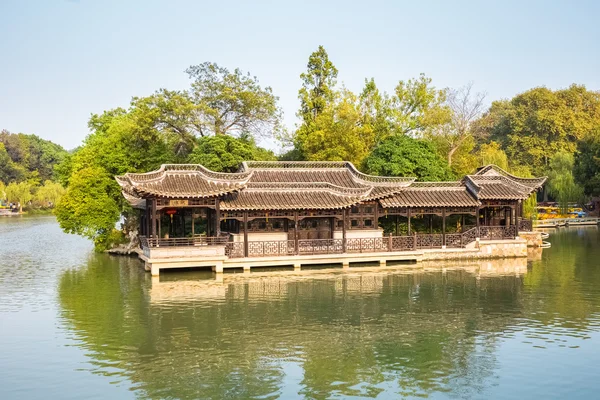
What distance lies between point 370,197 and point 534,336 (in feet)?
39.5

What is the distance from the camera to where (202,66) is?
35125mm

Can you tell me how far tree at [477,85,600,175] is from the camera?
57.1 metres

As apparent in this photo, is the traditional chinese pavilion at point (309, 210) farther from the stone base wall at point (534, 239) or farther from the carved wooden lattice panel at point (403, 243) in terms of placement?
the stone base wall at point (534, 239)

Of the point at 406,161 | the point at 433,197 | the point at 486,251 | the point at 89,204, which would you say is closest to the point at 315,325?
the point at 433,197

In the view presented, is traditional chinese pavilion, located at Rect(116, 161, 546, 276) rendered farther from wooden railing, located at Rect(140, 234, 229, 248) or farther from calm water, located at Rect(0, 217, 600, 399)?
calm water, located at Rect(0, 217, 600, 399)

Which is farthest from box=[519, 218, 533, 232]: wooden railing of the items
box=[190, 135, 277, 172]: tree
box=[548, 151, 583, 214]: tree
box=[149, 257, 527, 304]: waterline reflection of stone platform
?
box=[548, 151, 583, 214]: tree

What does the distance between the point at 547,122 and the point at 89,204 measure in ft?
144

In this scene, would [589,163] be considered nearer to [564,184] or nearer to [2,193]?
[564,184]

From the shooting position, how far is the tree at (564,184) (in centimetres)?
5028

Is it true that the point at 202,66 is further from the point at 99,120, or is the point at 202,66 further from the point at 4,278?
the point at 4,278

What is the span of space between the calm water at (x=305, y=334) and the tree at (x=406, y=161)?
27.4ft

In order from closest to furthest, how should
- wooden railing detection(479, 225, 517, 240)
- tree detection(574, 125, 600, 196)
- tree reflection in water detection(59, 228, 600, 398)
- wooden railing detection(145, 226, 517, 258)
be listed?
tree reflection in water detection(59, 228, 600, 398), wooden railing detection(145, 226, 517, 258), wooden railing detection(479, 225, 517, 240), tree detection(574, 125, 600, 196)

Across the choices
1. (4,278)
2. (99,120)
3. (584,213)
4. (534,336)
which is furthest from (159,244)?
(584,213)

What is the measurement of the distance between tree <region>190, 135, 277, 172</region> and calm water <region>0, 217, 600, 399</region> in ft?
28.2
